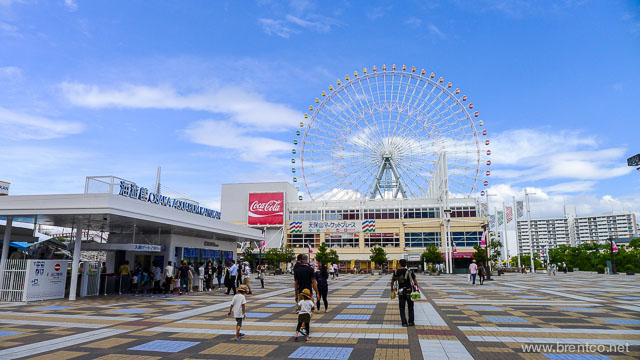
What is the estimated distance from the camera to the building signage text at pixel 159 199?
19634mm

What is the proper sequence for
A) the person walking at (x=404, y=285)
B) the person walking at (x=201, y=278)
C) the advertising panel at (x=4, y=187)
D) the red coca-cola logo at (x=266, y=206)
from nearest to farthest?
the person walking at (x=404, y=285), the person walking at (x=201, y=278), the advertising panel at (x=4, y=187), the red coca-cola logo at (x=266, y=206)

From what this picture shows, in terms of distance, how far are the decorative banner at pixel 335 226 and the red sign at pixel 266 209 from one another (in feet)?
15.0

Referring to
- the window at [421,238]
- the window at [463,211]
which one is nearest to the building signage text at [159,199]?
the window at [421,238]

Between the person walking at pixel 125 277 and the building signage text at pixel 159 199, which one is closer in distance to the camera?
the building signage text at pixel 159 199

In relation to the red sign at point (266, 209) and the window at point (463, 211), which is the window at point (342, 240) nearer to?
the red sign at point (266, 209)

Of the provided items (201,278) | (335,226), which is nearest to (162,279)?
(201,278)

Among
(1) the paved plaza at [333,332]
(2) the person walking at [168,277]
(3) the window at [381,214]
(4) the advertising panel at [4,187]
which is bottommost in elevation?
(1) the paved plaza at [333,332]

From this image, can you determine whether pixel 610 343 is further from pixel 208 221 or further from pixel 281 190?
pixel 281 190

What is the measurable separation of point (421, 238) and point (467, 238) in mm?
8278

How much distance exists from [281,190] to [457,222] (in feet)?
121

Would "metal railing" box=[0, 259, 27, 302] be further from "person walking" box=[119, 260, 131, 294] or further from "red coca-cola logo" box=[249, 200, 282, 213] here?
"red coca-cola logo" box=[249, 200, 282, 213]

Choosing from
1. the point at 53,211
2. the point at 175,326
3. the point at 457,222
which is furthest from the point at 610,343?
the point at 457,222

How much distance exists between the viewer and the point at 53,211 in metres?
17.6

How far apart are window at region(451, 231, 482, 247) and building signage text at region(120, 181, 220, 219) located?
188 feet
